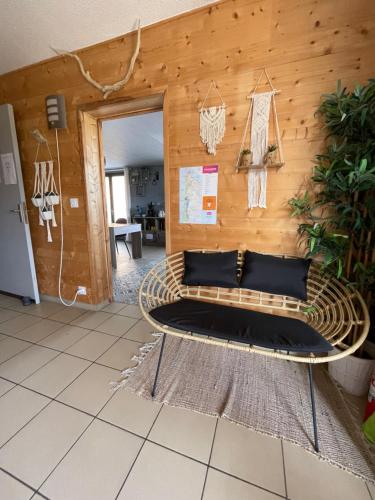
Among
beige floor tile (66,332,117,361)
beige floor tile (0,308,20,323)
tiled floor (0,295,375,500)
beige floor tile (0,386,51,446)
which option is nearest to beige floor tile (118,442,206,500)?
tiled floor (0,295,375,500)

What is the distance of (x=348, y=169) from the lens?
49.6 inches

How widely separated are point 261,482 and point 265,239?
1363 mm

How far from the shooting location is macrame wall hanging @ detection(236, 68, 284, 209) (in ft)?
A: 5.12

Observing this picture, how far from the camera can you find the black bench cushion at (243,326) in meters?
1.17

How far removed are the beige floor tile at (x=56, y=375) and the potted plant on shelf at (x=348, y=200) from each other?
180 cm

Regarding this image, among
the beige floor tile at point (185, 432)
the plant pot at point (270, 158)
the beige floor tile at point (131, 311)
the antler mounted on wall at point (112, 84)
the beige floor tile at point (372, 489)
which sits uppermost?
the antler mounted on wall at point (112, 84)

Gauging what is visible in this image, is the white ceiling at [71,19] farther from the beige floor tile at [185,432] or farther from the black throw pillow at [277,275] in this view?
the beige floor tile at [185,432]

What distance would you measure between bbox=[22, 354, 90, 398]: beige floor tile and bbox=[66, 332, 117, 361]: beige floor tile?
0.20 feet

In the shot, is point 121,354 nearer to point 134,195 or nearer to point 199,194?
point 199,194

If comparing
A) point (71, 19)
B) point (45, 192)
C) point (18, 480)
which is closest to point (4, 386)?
point (18, 480)

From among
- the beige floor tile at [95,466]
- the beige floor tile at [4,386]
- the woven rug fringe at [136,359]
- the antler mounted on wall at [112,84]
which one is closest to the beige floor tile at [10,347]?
the beige floor tile at [4,386]

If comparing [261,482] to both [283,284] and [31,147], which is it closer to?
[283,284]

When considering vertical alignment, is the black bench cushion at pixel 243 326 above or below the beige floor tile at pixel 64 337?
above

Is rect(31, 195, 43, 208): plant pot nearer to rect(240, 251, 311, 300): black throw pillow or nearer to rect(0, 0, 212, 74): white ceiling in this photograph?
rect(0, 0, 212, 74): white ceiling
